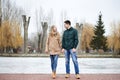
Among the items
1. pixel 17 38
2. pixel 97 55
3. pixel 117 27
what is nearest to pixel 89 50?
pixel 97 55

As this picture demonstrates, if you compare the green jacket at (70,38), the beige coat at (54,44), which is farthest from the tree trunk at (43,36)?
the green jacket at (70,38)

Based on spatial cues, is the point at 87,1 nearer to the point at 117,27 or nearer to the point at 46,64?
the point at 117,27

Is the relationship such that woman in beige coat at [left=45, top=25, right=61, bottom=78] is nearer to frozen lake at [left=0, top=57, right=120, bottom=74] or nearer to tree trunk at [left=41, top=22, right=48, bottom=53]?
frozen lake at [left=0, top=57, right=120, bottom=74]

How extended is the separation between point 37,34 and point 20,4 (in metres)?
1.10

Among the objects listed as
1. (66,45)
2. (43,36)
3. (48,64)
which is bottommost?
(48,64)

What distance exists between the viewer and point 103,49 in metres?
7.29

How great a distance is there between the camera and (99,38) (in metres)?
7.35

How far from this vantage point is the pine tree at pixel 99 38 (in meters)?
7.25

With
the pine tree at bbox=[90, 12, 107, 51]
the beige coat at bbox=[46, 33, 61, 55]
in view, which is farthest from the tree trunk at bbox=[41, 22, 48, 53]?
the beige coat at bbox=[46, 33, 61, 55]

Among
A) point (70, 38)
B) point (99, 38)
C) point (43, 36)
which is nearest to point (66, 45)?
point (70, 38)

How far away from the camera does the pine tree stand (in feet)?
23.8

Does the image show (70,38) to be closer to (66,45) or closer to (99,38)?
(66,45)

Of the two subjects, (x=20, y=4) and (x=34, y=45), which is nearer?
(x=20, y=4)

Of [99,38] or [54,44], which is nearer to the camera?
[54,44]
